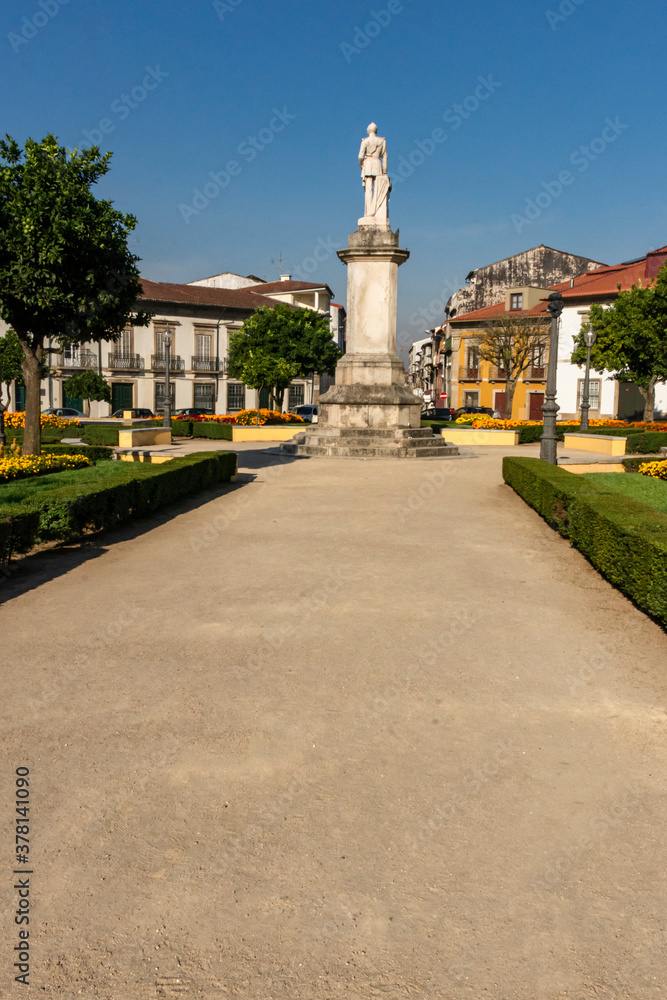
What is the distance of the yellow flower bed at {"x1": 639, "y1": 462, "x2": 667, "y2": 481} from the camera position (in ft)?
50.1

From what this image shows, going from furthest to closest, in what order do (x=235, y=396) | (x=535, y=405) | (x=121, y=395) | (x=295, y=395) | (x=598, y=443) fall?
(x=295, y=395), (x=235, y=396), (x=535, y=405), (x=121, y=395), (x=598, y=443)

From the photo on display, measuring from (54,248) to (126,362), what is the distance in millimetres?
41105

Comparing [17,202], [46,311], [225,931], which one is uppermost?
[17,202]

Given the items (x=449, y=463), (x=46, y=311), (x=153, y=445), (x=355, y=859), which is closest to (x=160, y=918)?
(x=355, y=859)

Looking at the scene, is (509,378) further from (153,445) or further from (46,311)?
(46,311)

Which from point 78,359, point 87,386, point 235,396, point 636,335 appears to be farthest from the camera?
point 235,396

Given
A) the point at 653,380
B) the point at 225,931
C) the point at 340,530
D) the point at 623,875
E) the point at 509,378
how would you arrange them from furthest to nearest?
the point at 509,378 < the point at 653,380 < the point at 340,530 < the point at 623,875 < the point at 225,931

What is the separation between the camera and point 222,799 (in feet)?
12.3

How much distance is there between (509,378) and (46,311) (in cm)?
4272

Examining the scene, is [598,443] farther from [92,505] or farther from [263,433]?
[92,505]

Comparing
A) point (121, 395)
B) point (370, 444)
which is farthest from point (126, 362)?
point (370, 444)

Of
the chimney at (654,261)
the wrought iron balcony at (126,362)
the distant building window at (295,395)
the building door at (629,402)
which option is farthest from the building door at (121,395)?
the chimney at (654,261)

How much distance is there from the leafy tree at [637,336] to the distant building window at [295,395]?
27917 millimetres

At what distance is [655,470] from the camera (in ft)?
50.8
